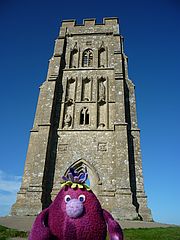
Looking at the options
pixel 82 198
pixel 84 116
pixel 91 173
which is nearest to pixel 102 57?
pixel 84 116

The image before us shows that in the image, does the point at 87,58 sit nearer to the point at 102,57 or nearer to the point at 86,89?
the point at 102,57

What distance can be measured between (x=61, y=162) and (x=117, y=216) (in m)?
5.27

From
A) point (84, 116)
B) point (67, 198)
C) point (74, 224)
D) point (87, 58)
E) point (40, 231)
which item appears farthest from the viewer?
point (87, 58)

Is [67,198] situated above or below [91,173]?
below

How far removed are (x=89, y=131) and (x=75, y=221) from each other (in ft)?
44.2

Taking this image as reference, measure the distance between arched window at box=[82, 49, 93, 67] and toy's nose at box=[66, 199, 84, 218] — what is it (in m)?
19.0

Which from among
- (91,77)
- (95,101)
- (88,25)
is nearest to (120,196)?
(95,101)

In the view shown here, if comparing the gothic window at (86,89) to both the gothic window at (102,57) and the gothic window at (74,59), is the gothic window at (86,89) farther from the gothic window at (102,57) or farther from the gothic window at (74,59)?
the gothic window at (102,57)

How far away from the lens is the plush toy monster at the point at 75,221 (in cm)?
286

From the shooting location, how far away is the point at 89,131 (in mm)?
16375

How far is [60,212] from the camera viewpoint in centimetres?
300

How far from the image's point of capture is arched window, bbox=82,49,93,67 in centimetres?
2095

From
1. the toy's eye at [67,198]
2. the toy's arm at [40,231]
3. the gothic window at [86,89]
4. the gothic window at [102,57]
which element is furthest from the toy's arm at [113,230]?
the gothic window at [102,57]

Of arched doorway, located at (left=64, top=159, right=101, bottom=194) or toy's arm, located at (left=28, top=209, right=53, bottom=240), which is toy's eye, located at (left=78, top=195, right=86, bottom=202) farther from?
arched doorway, located at (left=64, top=159, right=101, bottom=194)
